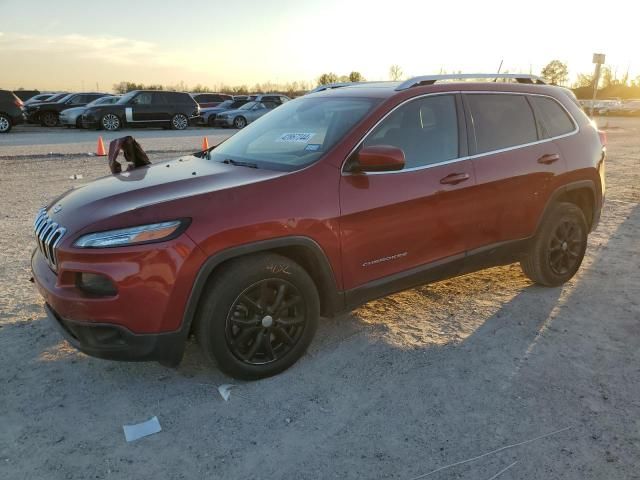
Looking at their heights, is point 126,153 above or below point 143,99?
below

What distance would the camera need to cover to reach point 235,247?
9.88ft

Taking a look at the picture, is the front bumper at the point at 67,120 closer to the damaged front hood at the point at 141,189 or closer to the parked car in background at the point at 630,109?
the damaged front hood at the point at 141,189

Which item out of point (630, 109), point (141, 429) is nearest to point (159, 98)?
point (141, 429)

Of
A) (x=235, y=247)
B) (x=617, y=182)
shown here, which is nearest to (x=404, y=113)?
(x=235, y=247)

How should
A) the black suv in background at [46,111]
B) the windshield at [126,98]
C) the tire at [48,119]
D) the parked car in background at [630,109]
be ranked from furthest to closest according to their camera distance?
the parked car in background at [630,109], the tire at [48,119], the black suv in background at [46,111], the windshield at [126,98]

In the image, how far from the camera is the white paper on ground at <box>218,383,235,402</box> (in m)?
3.20

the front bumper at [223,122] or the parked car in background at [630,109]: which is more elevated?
the front bumper at [223,122]

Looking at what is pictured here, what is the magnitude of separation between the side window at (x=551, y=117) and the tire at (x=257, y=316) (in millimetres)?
2656

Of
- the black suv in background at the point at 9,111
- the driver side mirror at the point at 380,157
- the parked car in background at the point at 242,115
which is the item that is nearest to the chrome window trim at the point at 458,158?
the driver side mirror at the point at 380,157

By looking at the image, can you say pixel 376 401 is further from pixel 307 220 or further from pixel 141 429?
pixel 141 429

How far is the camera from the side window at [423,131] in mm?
3725

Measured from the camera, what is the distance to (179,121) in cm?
2362

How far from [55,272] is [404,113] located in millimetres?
2496

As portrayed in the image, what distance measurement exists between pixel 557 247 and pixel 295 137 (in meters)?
2.58
